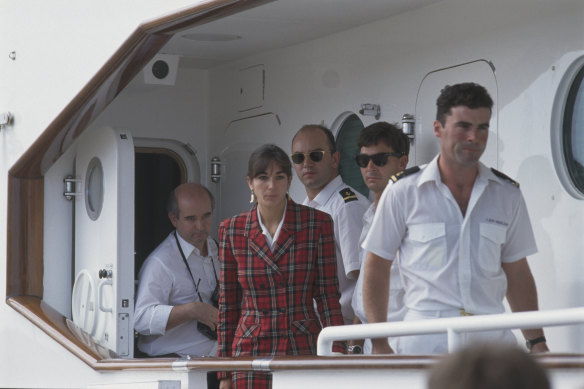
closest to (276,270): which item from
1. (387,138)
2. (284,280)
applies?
(284,280)

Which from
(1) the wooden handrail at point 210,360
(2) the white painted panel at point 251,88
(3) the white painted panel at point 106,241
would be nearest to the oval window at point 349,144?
(2) the white painted panel at point 251,88

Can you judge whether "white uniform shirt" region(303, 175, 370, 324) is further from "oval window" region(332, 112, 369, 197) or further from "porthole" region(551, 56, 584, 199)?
"oval window" region(332, 112, 369, 197)

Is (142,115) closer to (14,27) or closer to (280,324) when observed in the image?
(14,27)

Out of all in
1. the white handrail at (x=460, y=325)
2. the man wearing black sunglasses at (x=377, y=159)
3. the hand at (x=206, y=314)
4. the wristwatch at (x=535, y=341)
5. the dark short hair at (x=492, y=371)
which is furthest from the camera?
the hand at (x=206, y=314)

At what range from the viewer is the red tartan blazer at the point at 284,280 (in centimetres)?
420

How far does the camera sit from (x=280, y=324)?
419 centimetres

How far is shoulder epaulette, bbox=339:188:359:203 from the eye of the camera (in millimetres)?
4758

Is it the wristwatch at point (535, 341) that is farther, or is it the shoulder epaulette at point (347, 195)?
the shoulder epaulette at point (347, 195)

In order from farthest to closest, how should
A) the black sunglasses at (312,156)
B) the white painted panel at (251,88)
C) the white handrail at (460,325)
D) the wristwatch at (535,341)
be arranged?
1. the white painted panel at (251,88)
2. the black sunglasses at (312,156)
3. the wristwatch at (535,341)
4. the white handrail at (460,325)

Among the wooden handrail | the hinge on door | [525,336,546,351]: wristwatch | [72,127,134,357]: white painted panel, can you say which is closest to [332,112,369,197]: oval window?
[72,127,134,357]: white painted panel

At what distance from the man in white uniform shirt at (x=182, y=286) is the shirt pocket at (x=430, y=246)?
7.28 feet

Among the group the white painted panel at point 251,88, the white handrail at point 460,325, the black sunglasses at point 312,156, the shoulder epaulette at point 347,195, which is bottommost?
the white handrail at point 460,325

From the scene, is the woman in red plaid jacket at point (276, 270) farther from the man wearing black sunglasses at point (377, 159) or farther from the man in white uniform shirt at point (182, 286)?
the man in white uniform shirt at point (182, 286)

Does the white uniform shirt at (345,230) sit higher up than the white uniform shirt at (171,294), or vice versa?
the white uniform shirt at (345,230)
